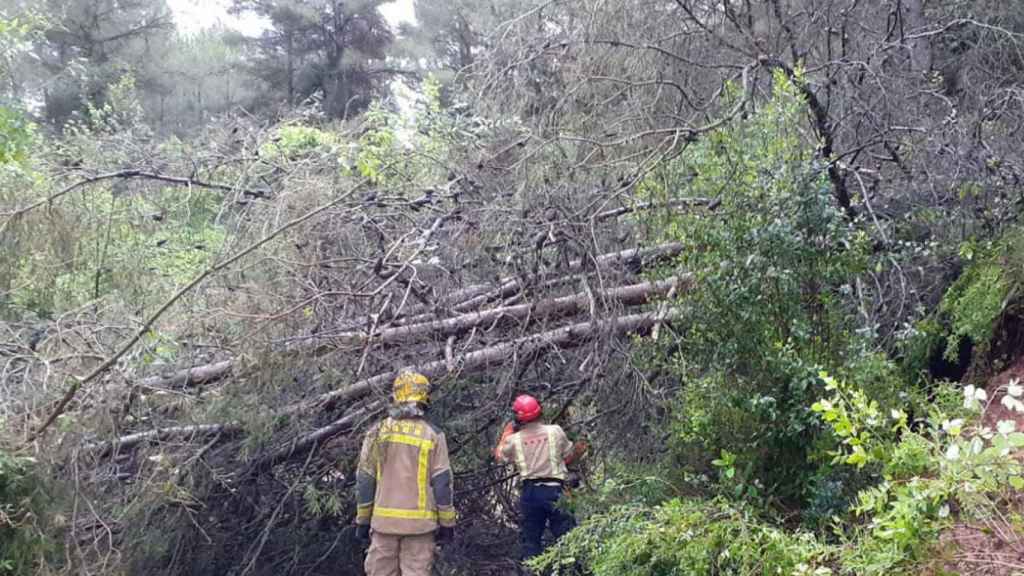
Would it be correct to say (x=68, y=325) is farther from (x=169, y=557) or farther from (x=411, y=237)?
(x=411, y=237)

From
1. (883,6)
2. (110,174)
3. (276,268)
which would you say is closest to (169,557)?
(276,268)

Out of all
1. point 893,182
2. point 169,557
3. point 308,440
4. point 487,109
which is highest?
point 487,109

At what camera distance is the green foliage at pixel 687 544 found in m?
3.81

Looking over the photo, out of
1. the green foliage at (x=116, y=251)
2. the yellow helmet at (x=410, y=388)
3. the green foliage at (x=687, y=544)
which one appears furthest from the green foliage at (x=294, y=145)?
the green foliage at (x=687, y=544)

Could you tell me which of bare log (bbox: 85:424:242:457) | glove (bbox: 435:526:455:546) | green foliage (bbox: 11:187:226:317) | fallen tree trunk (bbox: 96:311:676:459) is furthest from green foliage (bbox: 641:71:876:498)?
green foliage (bbox: 11:187:226:317)

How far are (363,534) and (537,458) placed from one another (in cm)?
144

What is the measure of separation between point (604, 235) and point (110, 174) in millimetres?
3604

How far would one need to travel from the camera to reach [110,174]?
654cm

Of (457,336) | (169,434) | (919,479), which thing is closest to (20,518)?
(169,434)

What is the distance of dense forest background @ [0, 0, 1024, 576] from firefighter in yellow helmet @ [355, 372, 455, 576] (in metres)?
0.36

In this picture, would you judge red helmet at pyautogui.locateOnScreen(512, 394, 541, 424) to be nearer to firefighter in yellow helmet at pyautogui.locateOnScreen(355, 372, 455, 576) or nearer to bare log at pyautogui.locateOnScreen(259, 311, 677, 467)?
bare log at pyautogui.locateOnScreen(259, 311, 677, 467)

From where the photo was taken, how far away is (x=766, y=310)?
4750mm

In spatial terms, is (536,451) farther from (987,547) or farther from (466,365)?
(987,547)

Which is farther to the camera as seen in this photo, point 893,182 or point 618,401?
point 893,182
